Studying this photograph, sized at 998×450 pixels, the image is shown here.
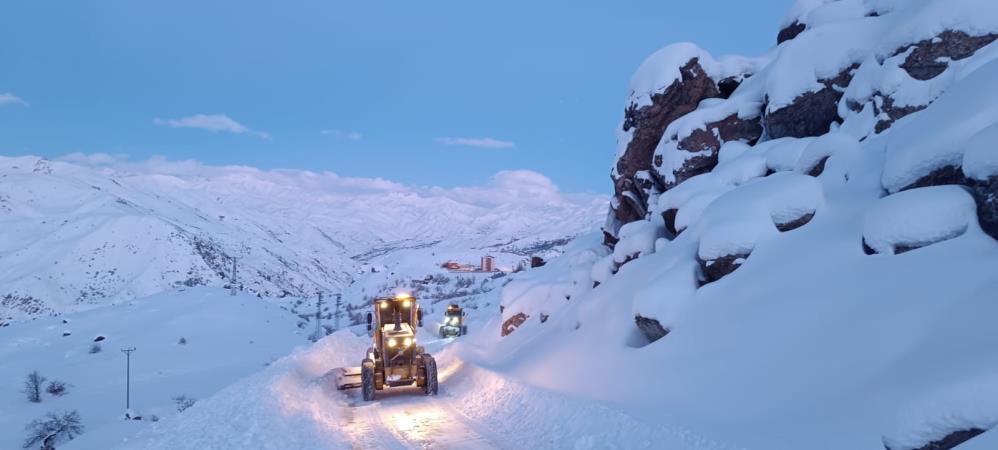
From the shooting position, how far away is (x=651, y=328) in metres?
13.3

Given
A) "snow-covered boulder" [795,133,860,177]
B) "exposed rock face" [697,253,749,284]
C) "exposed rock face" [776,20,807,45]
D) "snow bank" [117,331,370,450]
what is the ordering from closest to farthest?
"snow bank" [117,331,370,450]
"exposed rock face" [697,253,749,284]
"snow-covered boulder" [795,133,860,177]
"exposed rock face" [776,20,807,45]

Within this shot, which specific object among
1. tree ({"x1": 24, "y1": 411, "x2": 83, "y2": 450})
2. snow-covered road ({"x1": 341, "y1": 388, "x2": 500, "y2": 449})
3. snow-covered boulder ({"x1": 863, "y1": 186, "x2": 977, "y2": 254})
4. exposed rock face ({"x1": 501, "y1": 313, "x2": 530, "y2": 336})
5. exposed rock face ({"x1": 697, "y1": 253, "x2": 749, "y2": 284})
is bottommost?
tree ({"x1": 24, "y1": 411, "x2": 83, "y2": 450})

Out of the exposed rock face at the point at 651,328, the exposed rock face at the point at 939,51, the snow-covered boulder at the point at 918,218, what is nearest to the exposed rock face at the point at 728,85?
the exposed rock face at the point at 939,51

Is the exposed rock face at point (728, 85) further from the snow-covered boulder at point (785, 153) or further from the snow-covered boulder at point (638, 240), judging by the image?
the snow-covered boulder at point (638, 240)

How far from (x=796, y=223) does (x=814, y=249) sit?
155 centimetres

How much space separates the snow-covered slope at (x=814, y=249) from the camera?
7.29m

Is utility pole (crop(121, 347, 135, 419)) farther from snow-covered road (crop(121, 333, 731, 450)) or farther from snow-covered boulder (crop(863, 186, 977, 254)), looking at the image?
snow-covered boulder (crop(863, 186, 977, 254))

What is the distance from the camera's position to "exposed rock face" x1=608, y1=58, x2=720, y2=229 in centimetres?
2162

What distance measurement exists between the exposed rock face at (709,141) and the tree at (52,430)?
2931 cm

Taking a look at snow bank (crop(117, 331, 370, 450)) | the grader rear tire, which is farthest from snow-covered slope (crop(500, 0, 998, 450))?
snow bank (crop(117, 331, 370, 450))

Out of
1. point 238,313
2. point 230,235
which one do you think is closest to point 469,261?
point 230,235

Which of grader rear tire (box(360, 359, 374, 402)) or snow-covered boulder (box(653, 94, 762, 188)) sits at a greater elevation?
snow-covered boulder (box(653, 94, 762, 188))

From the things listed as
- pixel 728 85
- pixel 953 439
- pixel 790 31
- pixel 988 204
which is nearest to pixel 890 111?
pixel 988 204

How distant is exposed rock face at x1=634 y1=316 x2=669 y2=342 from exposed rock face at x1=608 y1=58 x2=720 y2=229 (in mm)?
9780
